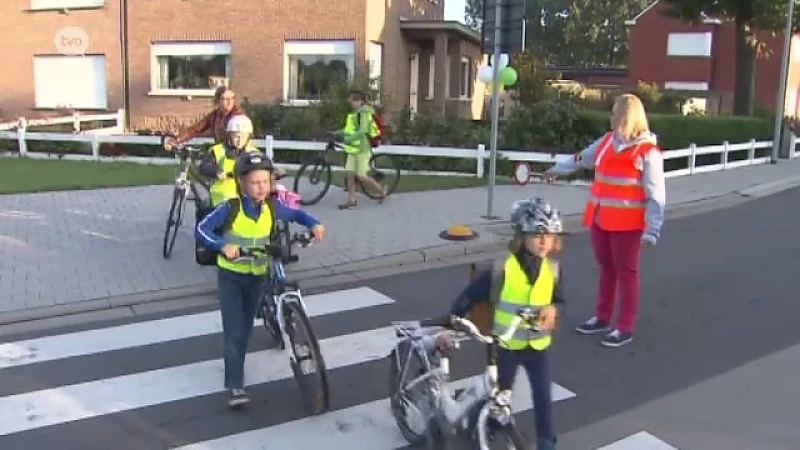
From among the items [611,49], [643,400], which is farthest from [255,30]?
[611,49]

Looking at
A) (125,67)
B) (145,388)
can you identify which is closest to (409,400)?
(145,388)

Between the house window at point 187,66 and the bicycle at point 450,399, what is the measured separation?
21.0m

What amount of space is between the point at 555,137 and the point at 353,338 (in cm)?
1212

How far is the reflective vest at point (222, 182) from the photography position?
7.02 metres

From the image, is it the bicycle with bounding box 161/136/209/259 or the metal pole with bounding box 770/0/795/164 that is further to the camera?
the metal pole with bounding box 770/0/795/164

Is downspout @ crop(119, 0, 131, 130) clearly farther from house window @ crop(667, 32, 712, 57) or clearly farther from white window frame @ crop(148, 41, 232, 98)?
house window @ crop(667, 32, 712, 57)

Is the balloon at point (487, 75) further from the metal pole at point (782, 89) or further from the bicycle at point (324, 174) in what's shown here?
the metal pole at point (782, 89)

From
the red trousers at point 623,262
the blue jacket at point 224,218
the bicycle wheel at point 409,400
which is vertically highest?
the blue jacket at point 224,218

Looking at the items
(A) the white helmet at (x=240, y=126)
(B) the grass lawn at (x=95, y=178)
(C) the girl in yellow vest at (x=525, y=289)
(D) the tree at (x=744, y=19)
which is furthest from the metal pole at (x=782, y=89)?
(C) the girl in yellow vest at (x=525, y=289)

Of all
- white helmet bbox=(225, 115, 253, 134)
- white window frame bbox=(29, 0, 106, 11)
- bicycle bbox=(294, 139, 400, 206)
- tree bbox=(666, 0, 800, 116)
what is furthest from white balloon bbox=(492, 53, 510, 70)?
white window frame bbox=(29, 0, 106, 11)

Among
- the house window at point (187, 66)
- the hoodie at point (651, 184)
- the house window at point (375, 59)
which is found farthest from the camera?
the house window at point (187, 66)

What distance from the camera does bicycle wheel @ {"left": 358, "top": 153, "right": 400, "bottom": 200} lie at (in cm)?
1257

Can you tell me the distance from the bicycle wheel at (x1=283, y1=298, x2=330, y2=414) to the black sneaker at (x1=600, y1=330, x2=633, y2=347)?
2.43 metres

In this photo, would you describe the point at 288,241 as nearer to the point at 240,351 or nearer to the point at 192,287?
the point at 240,351
